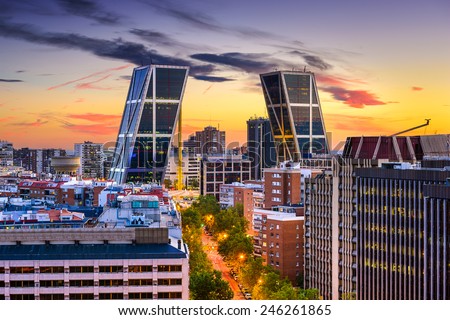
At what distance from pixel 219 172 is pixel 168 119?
3.18m

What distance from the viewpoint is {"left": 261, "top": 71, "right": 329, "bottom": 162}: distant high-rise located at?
97.5ft

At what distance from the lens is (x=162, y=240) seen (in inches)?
337

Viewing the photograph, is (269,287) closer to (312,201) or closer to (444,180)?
(312,201)

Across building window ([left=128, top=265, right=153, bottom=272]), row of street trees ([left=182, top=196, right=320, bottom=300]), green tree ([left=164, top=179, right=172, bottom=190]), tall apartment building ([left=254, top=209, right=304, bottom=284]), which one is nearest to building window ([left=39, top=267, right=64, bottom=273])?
building window ([left=128, top=265, right=153, bottom=272])

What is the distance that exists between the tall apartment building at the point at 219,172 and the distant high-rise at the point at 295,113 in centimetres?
189

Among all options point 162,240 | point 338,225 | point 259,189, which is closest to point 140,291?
point 162,240

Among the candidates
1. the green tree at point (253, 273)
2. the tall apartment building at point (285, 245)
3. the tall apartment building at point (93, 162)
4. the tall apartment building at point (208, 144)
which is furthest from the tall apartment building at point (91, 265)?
the tall apartment building at point (208, 144)

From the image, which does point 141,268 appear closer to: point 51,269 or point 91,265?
point 91,265

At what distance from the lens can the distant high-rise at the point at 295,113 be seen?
29719mm

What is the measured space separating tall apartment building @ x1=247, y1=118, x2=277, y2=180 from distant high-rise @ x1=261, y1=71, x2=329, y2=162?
1.48m

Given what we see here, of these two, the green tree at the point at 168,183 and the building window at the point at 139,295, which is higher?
the green tree at the point at 168,183

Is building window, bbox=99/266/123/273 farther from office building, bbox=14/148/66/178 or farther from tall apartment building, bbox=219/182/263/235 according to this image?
office building, bbox=14/148/66/178

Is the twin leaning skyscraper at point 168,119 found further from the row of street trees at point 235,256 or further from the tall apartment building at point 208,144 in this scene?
the tall apartment building at point 208,144
